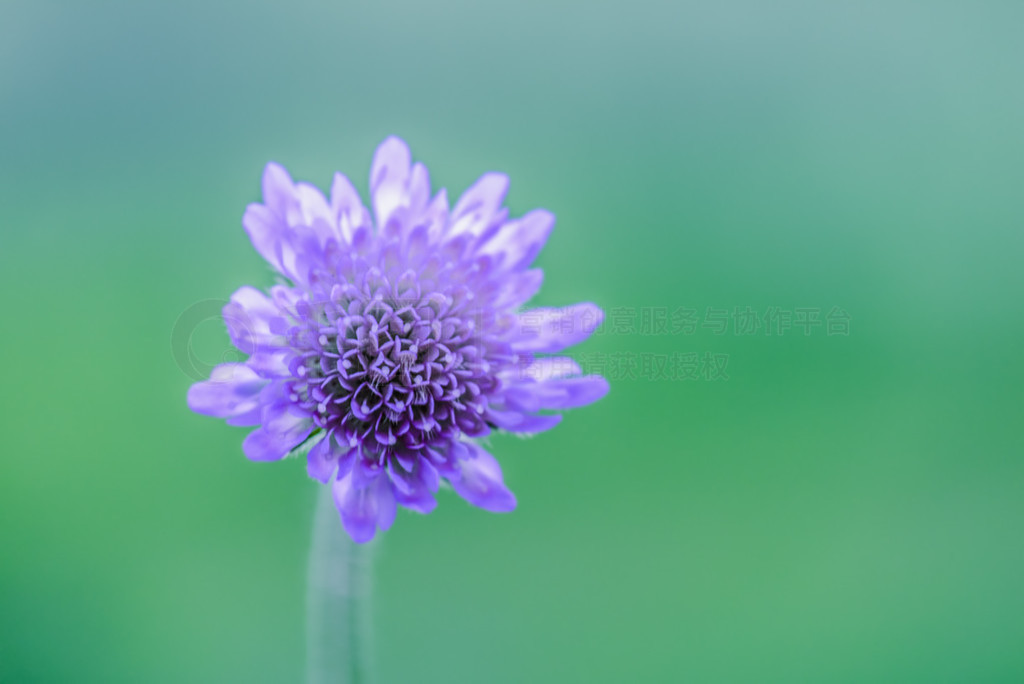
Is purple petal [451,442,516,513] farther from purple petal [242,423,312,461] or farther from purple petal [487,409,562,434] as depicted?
purple petal [242,423,312,461]

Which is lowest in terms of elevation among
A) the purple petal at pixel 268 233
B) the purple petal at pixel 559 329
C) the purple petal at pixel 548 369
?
the purple petal at pixel 548 369

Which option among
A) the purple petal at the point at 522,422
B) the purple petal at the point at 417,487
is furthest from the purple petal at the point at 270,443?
the purple petal at the point at 522,422

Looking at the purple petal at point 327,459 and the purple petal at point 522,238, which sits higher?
the purple petal at point 522,238

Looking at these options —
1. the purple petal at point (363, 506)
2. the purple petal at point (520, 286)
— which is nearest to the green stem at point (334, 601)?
the purple petal at point (363, 506)

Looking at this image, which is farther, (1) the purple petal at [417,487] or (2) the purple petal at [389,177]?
(2) the purple petal at [389,177]

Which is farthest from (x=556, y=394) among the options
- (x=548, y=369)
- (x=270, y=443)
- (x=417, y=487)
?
(x=270, y=443)

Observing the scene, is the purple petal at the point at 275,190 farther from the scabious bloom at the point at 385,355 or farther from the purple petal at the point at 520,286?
the purple petal at the point at 520,286

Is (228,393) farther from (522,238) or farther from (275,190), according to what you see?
(522,238)
